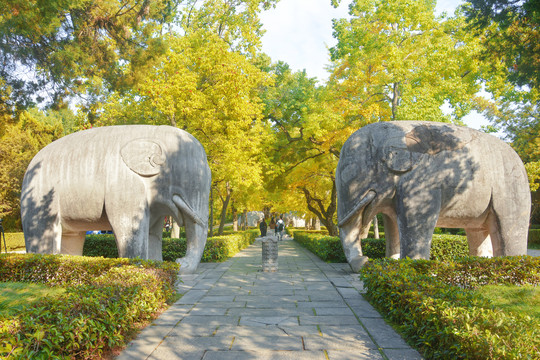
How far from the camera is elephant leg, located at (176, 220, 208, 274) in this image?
302 inches

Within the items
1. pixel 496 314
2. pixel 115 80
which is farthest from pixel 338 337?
pixel 115 80

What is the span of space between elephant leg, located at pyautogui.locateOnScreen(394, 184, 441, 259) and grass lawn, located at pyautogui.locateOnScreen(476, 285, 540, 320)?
1288 mm

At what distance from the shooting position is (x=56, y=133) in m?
29.6

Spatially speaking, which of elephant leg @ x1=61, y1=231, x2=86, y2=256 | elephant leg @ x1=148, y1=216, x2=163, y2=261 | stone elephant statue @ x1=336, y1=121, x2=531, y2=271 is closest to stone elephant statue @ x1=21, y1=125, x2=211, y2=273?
elephant leg @ x1=61, y1=231, x2=86, y2=256

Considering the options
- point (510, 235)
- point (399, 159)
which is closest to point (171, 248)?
point (399, 159)

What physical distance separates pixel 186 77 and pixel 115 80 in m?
3.18

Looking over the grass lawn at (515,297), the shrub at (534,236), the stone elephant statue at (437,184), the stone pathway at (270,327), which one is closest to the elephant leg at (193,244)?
the stone pathway at (270,327)

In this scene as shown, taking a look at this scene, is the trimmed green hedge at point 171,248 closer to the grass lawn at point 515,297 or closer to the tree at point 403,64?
the tree at point 403,64

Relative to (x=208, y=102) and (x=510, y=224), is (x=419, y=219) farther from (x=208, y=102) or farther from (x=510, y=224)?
(x=208, y=102)

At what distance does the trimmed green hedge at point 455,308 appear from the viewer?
9.70 feet

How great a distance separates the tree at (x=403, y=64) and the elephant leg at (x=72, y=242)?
31.9 ft

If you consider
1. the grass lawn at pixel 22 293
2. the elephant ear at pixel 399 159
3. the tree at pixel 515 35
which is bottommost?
the grass lawn at pixel 22 293

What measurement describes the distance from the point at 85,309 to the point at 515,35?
8.29 meters

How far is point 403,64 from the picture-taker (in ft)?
41.3
